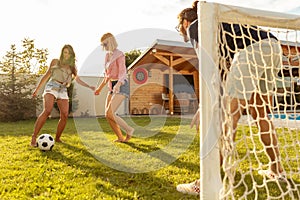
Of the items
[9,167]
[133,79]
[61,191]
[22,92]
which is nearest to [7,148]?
[9,167]

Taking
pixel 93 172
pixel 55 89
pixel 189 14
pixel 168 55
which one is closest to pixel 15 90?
pixel 168 55

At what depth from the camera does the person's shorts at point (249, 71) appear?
1.87 metres

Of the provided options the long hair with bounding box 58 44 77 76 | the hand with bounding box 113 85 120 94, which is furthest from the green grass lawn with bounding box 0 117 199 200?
the long hair with bounding box 58 44 77 76

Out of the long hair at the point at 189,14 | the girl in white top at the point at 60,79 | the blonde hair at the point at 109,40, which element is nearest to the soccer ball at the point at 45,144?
the girl in white top at the point at 60,79

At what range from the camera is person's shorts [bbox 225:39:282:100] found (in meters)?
1.87

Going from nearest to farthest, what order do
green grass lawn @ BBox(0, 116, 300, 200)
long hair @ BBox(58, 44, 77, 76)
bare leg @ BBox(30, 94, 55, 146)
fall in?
1. green grass lawn @ BBox(0, 116, 300, 200)
2. bare leg @ BBox(30, 94, 55, 146)
3. long hair @ BBox(58, 44, 77, 76)

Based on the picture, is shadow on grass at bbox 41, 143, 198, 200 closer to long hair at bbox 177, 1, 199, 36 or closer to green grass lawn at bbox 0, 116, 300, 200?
green grass lawn at bbox 0, 116, 300, 200

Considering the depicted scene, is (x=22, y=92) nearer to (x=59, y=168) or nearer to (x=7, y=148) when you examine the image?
(x=7, y=148)

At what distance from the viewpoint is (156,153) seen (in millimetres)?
3908

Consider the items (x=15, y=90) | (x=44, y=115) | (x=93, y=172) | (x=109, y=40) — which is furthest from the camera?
(x=15, y=90)

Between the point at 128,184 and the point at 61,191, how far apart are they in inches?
21.7

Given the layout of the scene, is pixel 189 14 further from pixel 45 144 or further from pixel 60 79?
pixel 60 79

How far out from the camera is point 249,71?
79.9 inches

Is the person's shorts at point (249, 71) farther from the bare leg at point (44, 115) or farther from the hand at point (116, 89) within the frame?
the bare leg at point (44, 115)
